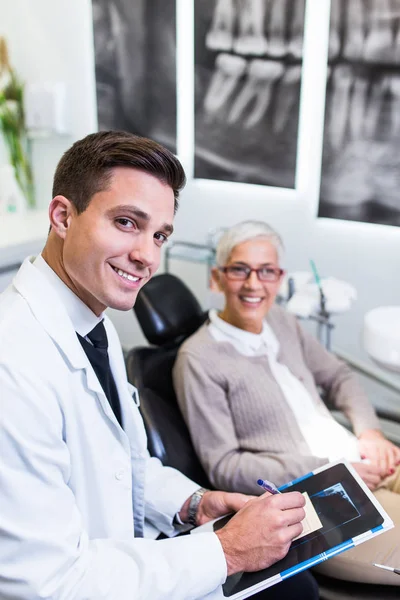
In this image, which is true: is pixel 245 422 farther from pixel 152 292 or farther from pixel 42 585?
pixel 42 585

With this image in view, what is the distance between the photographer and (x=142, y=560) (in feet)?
2.75

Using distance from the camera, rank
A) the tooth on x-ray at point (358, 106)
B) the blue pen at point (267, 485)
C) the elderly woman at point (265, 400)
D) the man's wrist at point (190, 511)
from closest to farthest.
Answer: the blue pen at point (267, 485) → the man's wrist at point (190, 511) → the elderly woman at point (265, 400) → the tooth on x-ray at point (358, 106)

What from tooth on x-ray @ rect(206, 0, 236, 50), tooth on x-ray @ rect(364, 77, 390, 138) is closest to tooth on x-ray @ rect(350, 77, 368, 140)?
tooth on x-ray @ rect(364, 77, 390, 138)

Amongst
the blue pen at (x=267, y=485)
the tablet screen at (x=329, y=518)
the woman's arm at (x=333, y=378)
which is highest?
the blue pen at (x=267, y=485)

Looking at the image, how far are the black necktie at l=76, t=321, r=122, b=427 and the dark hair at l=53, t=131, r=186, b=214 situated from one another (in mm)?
241

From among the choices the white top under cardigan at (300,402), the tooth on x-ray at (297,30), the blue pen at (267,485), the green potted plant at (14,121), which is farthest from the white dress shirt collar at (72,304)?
the green potted plant at (14,121)

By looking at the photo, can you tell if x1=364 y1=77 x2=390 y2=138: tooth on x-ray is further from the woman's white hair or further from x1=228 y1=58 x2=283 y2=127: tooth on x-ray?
the woman's white hair

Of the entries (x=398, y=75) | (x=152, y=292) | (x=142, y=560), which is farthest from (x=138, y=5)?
(x=142, y=560)

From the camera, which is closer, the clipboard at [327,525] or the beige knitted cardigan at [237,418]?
the clipboard at [327,525]

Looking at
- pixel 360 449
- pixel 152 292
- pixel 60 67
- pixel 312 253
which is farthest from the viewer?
pixel 60 67

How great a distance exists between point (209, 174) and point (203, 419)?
148 cm

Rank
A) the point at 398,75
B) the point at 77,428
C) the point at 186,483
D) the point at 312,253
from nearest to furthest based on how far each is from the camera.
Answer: the point at 77,428 → the point at 186,483 → the point at 398,75 → the point at 312,253

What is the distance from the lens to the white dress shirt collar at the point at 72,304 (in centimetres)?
91

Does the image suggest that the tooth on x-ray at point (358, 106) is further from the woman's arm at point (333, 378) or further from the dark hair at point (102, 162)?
the dark hair at point (102, 162)
